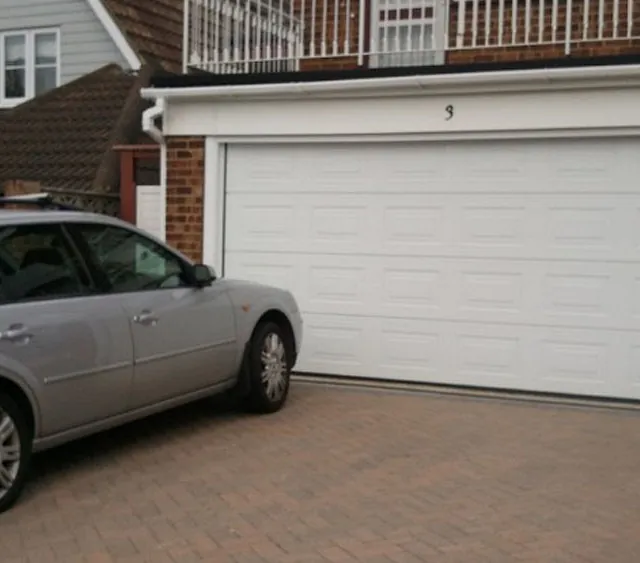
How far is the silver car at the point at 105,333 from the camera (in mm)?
5465

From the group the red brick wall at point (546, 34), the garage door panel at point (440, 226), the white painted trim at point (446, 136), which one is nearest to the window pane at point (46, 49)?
the white painted trim at point (446, 136)

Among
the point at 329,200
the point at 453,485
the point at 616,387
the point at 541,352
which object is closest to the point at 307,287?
the point at 329,200

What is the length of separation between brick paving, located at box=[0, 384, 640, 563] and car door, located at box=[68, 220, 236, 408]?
1.60ft

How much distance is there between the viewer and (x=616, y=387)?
323 inches

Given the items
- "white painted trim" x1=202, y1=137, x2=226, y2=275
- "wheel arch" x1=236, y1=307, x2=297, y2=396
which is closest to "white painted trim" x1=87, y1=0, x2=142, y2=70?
"white painted trim" x1=202, y1=137, x2=226, y2=275

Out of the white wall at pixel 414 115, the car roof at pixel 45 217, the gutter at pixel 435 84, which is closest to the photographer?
the car roof at pixel 45 217

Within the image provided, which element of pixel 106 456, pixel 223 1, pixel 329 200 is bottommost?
pixel 106 456

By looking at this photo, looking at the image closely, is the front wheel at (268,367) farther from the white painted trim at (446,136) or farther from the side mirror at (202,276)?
the white painted trim at (446,136)

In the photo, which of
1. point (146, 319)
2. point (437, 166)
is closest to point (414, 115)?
point (437, 166)

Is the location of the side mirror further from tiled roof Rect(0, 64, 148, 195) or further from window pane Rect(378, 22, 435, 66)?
window pane Rect(378, 22, 435, 66)

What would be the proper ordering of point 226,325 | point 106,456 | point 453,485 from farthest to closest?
1. point 226,325
2. point 106,456
3. point 453,485

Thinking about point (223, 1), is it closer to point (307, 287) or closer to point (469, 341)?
point (307, 287)

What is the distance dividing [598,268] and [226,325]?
128 inches

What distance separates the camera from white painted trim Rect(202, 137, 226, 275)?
939cm
